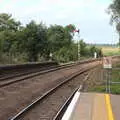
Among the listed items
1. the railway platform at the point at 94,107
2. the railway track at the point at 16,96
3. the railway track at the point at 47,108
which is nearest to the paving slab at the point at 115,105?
the railway platform at the point at 94,107

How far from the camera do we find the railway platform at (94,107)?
14.3 metres

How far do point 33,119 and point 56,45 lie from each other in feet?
257

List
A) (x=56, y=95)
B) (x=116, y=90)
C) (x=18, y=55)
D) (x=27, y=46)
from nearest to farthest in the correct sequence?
(x=116, y=90) < (x=56, y=95) < (x=18, y=55) < (x=27, y=46)

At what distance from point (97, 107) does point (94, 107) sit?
121 millimetres

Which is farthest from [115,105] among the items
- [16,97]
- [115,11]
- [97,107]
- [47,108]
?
[115,11]

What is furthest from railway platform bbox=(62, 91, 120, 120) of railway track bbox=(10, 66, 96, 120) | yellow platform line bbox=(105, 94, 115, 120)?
railway track bbox=(10, 66, 96, 120)

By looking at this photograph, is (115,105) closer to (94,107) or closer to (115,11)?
(94,107)

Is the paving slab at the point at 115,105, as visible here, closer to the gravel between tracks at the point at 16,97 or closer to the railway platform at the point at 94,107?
the railway platform at the point at 94,107

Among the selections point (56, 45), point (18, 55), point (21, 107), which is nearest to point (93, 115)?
point (21, 107)

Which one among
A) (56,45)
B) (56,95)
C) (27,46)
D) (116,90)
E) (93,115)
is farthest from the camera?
(56,45)

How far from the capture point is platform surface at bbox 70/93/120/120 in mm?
14312

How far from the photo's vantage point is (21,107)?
61.5ft

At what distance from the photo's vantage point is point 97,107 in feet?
53.5

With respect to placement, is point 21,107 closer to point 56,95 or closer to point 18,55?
point 56,95
